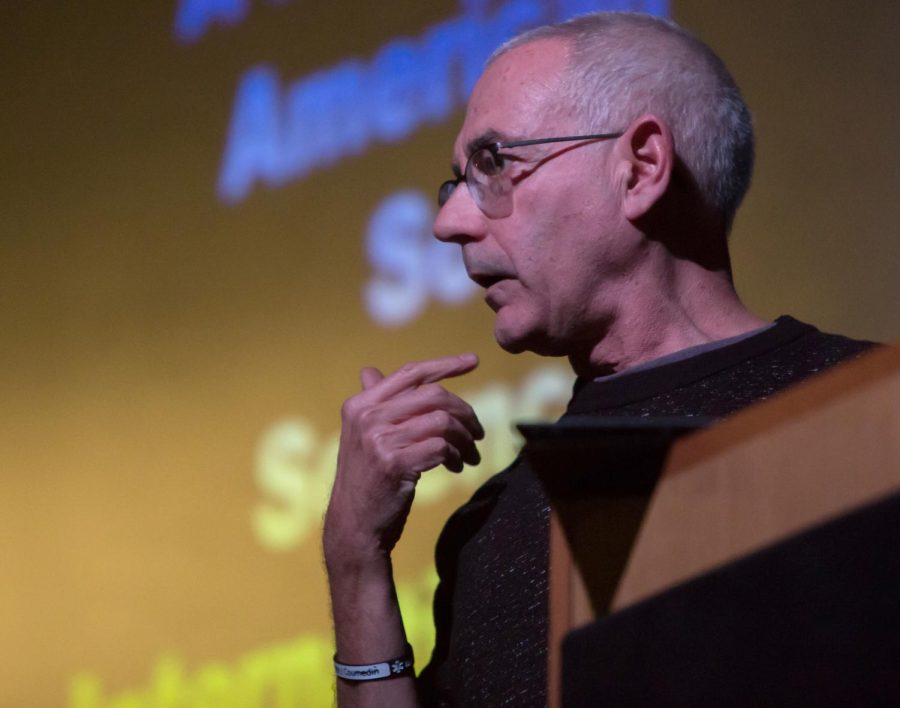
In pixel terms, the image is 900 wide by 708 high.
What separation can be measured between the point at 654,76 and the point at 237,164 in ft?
3.73

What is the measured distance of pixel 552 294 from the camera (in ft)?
3.62

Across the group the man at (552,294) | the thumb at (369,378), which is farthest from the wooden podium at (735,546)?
the thumb at (369,378)

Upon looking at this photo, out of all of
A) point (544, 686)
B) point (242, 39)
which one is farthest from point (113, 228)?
point (544, 686)

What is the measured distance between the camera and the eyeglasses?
1.13 metres

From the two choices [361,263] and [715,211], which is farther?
[361,263]

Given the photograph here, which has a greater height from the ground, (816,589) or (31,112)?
(31,112)

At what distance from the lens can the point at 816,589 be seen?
0.38 meters

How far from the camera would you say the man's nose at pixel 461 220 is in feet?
3.76

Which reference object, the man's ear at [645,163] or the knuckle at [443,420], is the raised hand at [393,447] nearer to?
the knuckle at [443,420]

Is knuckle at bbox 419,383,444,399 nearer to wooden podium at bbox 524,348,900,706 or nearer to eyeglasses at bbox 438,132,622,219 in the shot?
eyeglasses at bbox 438,132,622,219

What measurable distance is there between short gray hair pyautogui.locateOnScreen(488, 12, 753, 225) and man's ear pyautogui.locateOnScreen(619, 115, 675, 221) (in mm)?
20

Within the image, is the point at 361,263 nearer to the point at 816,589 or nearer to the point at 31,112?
the point at 31,112

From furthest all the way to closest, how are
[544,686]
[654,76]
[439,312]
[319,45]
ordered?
[319,45] → [439,312] → [654,76] → [544,686]

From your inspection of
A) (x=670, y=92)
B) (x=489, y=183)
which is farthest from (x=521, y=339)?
(x=670, y=92)
